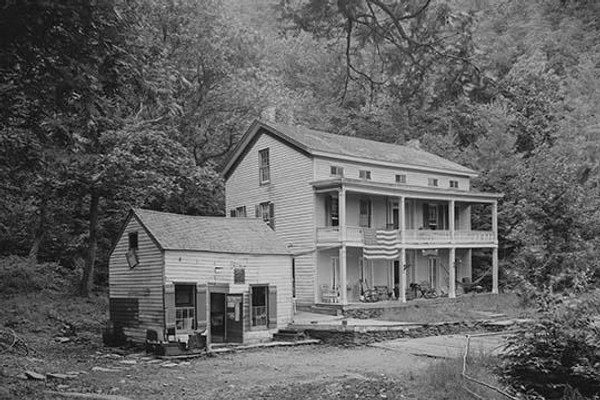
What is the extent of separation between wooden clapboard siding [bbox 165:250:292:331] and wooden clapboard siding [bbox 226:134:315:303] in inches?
178

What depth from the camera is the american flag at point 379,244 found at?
27.0 meters

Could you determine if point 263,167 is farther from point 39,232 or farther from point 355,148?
point 39,232

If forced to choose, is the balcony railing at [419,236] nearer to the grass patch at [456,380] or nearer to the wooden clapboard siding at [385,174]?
the wooden clapboard siding at [385,174]

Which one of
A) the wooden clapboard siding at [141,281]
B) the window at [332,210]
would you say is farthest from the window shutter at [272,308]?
the window at [332,210]

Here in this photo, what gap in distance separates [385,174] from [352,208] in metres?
2.76

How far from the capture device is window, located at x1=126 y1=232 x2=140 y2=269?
20.1 m

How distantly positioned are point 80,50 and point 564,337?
28.7 ft

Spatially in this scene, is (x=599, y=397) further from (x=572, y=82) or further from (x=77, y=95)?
(x=572, y=82)


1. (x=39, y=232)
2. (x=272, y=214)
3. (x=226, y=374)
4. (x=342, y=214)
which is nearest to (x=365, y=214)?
(x=342, y=214)

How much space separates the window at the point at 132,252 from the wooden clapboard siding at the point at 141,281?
0.49 ft

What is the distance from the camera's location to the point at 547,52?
1463 inches

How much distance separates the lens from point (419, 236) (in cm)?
2945

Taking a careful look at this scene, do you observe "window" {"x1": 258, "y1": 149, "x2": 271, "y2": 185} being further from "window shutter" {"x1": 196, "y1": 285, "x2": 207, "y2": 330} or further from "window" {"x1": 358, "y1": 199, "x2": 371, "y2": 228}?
"window shutter" {"x1": 196, "y1": 285, "x2": 207, "y2": 330}

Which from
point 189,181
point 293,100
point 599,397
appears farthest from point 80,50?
point 293,100
